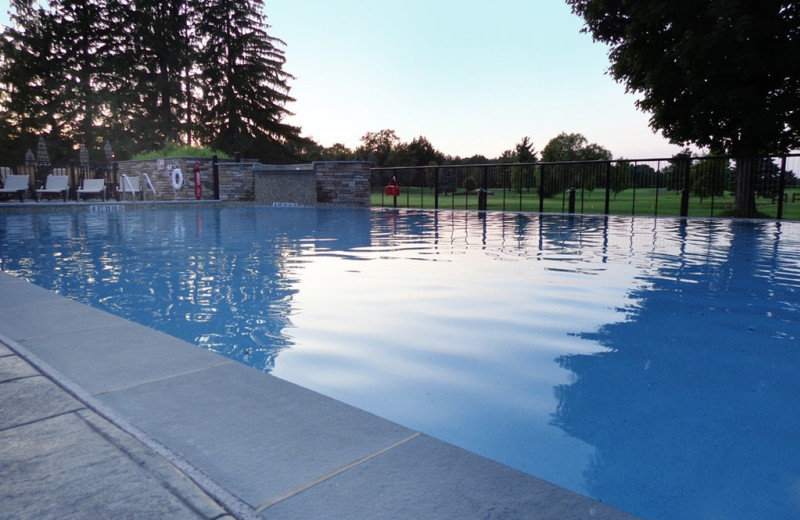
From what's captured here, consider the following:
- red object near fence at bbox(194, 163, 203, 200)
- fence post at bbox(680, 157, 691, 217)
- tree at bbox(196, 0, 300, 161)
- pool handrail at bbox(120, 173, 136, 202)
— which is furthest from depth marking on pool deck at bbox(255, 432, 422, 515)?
tree at bbox(196, 0, 300, 161)

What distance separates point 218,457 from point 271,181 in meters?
22.3

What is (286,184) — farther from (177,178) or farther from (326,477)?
(326,477)

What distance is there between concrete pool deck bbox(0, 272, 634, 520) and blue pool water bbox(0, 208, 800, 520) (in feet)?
1.77

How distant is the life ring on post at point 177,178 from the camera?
902 inches

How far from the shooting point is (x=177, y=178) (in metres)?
23.0

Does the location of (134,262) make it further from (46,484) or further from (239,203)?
(239,203)

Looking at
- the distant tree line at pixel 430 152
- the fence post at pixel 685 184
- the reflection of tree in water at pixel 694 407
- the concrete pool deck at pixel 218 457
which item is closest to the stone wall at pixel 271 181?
the fence post at pixel 685 184

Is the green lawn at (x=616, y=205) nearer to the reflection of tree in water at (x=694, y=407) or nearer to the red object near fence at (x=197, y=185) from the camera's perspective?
the red object near fence at (x=197, y=185)

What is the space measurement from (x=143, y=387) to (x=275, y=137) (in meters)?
43.6

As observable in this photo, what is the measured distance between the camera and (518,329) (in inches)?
169

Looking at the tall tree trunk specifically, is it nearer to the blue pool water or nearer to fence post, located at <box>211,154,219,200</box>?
the blue pool water

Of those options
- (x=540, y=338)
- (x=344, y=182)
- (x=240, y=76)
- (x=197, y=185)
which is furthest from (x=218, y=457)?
(x=240, y=76)

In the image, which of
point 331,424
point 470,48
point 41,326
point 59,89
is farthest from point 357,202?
point 59,89

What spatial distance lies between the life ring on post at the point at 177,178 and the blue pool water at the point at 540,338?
14006mm
